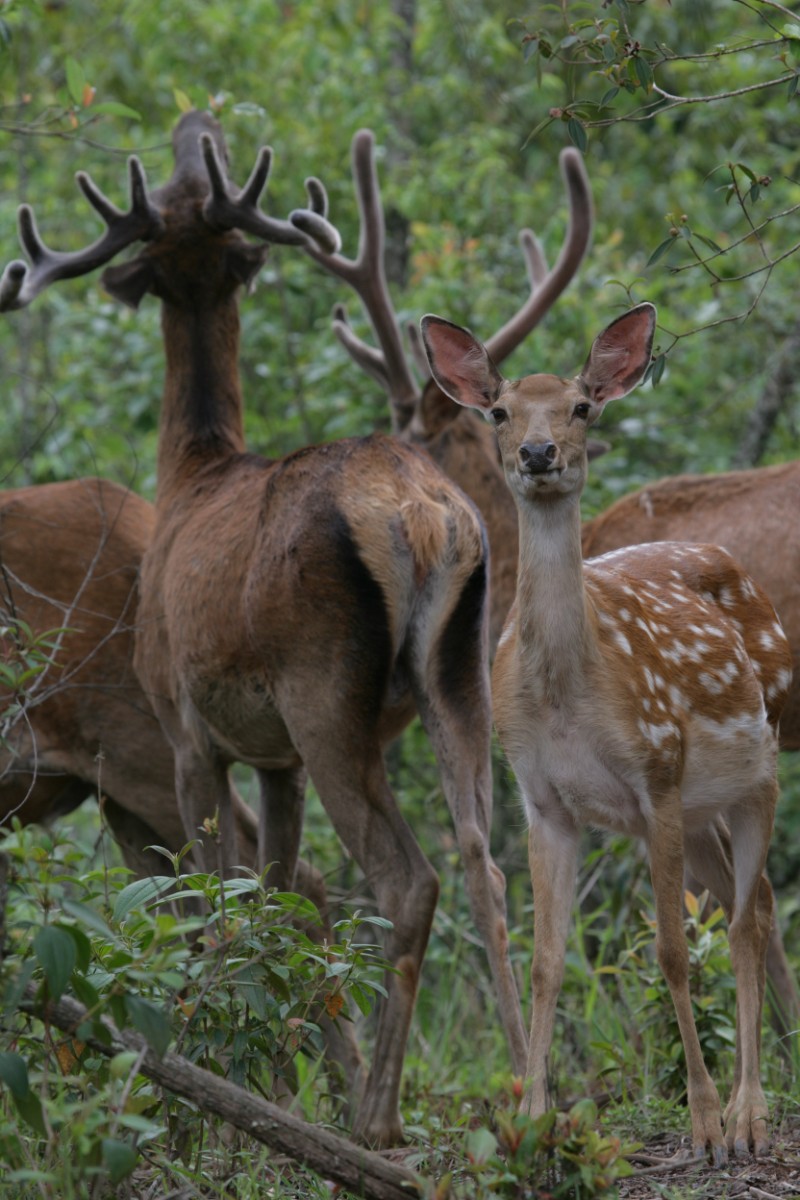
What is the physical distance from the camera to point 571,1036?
6.39 m

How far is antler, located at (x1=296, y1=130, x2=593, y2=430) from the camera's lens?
24.3 feet

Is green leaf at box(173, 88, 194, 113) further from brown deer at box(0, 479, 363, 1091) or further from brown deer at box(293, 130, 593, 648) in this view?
brown deer at box(0, 479, 363, 1091)

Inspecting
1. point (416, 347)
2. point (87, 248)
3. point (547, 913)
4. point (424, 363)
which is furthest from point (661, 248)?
point (416, 347)

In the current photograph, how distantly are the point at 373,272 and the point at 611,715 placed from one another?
12.9ft

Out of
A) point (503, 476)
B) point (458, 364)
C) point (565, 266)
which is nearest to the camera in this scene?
point (458, 364)

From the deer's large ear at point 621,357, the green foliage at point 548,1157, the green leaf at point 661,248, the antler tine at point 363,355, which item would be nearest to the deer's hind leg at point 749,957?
the green foliage at point 548,1157

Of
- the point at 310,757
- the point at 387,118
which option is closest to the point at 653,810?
the point at 310,757

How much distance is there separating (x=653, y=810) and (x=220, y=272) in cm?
372

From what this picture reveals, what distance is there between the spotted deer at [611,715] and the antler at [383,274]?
3.04 m

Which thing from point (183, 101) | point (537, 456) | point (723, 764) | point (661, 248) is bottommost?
point (723, 764)

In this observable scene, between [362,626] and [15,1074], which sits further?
[362,626]

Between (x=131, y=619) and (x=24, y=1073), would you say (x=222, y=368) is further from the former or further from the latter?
(x=24, y=1073)

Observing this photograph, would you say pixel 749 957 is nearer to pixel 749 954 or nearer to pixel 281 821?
pixel 749 954

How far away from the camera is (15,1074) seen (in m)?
2.93
